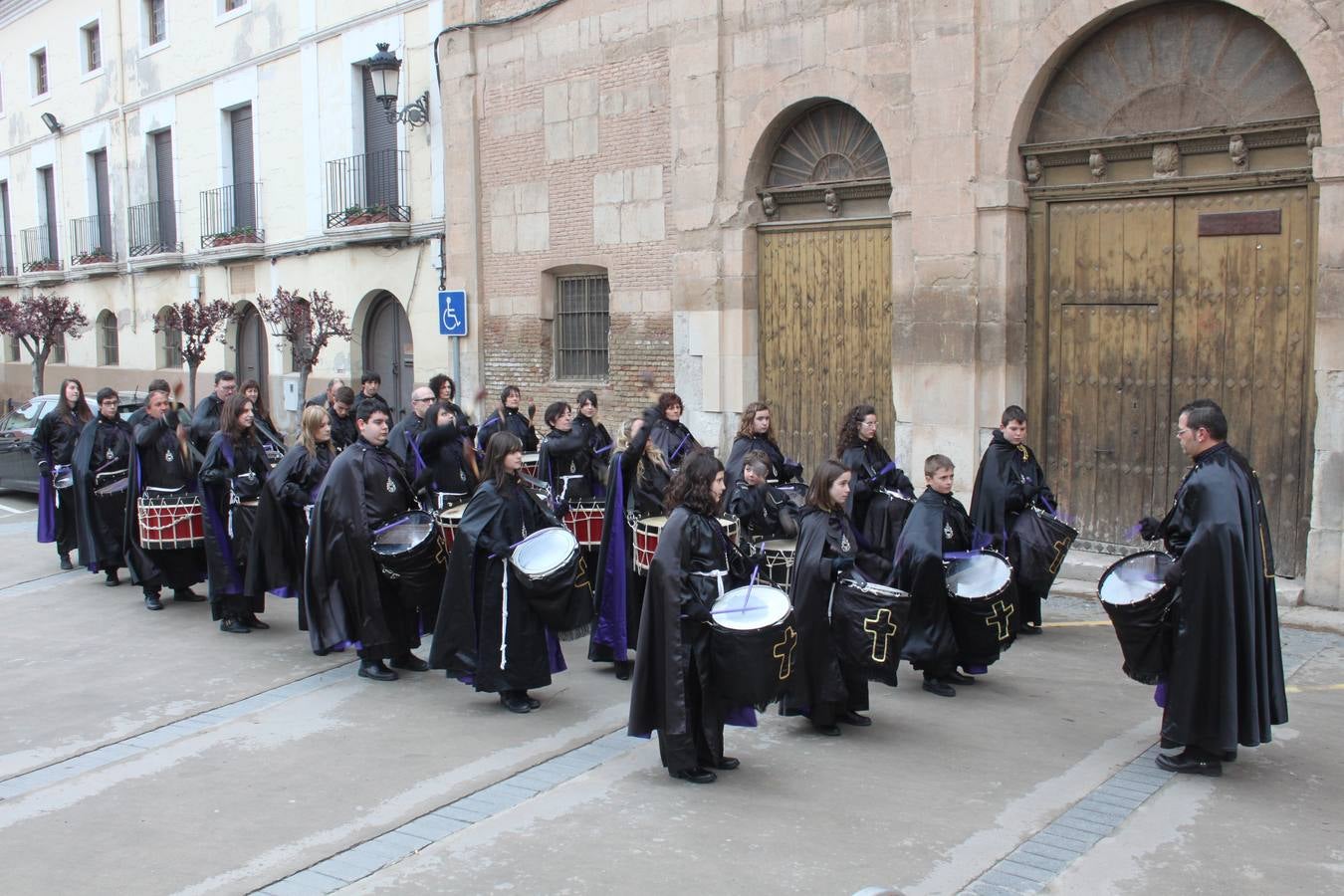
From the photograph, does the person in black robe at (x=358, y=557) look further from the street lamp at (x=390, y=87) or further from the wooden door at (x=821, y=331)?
the street lamp at (x=390, y=87)

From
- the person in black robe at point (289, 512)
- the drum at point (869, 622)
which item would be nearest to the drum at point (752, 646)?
the drum at point (869, 622)

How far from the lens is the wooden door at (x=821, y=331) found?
13641 mm

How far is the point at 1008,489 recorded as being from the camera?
950cm

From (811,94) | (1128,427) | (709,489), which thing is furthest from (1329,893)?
(811,94)

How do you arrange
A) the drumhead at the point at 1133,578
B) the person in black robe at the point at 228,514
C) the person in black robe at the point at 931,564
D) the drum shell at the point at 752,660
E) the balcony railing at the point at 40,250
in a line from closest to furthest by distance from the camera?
the drum shell at the point at 752,660
the drumhead at the point at 1133,578
the person in black robe at the point at 931,564
the person in black robe at the point at 228,514
the balcony railing at the point at 40,250

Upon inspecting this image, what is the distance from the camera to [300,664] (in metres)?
9.61

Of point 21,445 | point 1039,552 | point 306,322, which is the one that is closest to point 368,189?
point 306,322

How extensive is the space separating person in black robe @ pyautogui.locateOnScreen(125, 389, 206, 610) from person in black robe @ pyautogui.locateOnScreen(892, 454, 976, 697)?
6217mm

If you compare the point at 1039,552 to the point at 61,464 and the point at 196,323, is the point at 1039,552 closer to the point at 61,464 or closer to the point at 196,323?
the point at 61,464

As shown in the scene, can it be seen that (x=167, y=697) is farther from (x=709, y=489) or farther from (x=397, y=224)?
(x=397, y=224)

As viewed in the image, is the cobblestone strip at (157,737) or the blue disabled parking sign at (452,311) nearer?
the cobblestone strip at (157,737)

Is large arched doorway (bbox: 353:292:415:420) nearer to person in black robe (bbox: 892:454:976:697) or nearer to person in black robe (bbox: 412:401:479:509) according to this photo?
person in black robe (bbox: 412:401:479:509)

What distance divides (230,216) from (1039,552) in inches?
777

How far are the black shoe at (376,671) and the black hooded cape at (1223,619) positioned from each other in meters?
4.94
